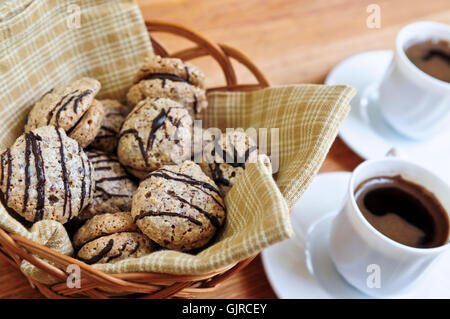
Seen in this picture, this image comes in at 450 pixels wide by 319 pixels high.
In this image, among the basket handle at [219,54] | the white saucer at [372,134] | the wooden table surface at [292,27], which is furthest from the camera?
the wooden table surface at [292,27]

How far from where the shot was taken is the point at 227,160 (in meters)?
0.84

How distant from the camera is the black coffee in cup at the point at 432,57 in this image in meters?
1.06

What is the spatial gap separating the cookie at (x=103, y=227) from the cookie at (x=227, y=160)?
189mm

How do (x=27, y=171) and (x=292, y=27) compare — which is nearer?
(x=27, y=171)

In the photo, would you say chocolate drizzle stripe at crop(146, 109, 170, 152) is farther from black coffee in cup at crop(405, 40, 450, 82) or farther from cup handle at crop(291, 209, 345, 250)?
black coffee in cup at crop(405, 40, 450, 82)

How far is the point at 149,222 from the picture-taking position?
0.71 metres

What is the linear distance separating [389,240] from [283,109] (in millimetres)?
353

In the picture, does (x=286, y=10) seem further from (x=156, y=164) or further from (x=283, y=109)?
(x=156, y=164)

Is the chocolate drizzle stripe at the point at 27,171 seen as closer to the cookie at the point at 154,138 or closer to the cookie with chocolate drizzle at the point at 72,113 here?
the cookie with chocolate drizzle at the point at 72,113

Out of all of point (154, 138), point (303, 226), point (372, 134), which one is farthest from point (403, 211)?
point (154, 138)

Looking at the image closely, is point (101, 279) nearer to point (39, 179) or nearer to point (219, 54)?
point (39, 179)

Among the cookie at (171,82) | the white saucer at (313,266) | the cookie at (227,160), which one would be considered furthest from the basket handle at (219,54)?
the white saucer at (313,266)

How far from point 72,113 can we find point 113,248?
0.28 metres

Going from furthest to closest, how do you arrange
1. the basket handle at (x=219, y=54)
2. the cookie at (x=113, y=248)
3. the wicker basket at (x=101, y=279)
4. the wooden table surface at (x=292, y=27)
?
1. the wooden table surface at (x=292, y=27)
2. the basket handle at (x=219, y=54)
3. the cookie at (x=113, y=248)
4. the wicker basket at (x=101, y=279)
